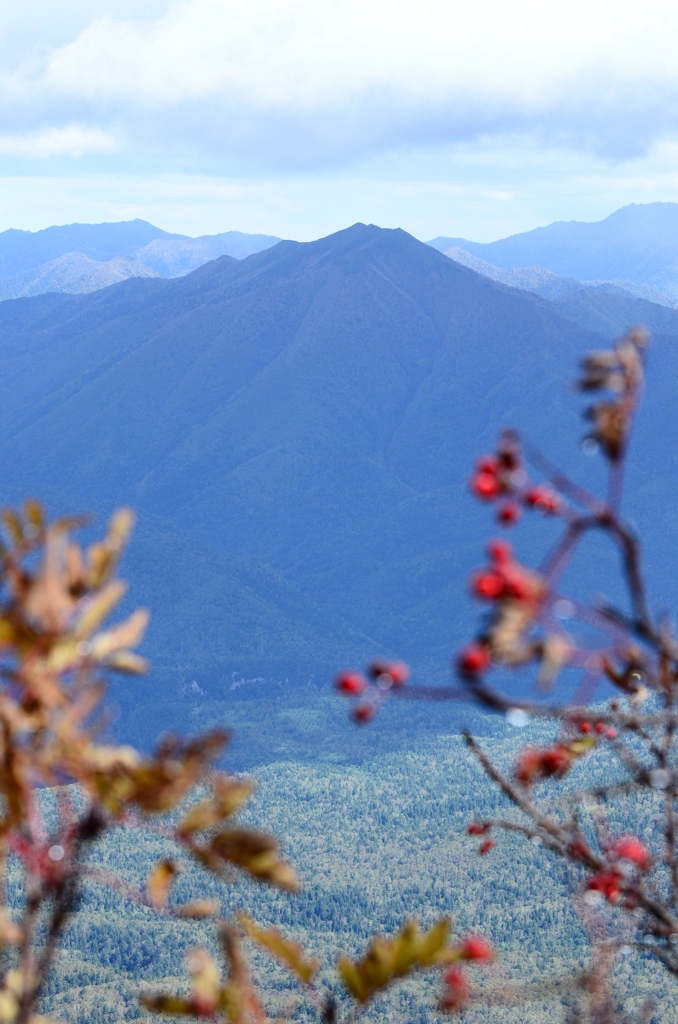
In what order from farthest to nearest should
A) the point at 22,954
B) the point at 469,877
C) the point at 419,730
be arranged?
the point at 419,730
the point at 469,877
the point at 22,954

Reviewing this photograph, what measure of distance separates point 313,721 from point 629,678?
503 feet

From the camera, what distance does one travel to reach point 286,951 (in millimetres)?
2156

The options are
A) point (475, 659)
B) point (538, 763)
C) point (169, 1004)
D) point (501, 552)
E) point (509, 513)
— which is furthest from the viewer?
point (538, 763)

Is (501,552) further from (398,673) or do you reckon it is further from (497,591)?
(398,673)

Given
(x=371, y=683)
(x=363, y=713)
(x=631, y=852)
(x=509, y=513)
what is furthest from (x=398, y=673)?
(x=631, y=852)

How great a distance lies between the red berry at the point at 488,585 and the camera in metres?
1.60

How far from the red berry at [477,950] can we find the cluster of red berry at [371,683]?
1.52ft

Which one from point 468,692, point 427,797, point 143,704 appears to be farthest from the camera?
point 143,704

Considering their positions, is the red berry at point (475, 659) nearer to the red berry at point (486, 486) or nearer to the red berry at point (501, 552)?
the red berry at point (501, 552)

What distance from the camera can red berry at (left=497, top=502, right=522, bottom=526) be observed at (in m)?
1.88

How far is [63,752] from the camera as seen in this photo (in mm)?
1728

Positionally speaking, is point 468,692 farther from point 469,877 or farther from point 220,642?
point 220,642

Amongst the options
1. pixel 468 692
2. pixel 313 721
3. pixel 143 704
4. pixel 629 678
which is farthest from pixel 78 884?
pixel 143 704

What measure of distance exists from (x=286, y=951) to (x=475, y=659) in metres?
0.93
